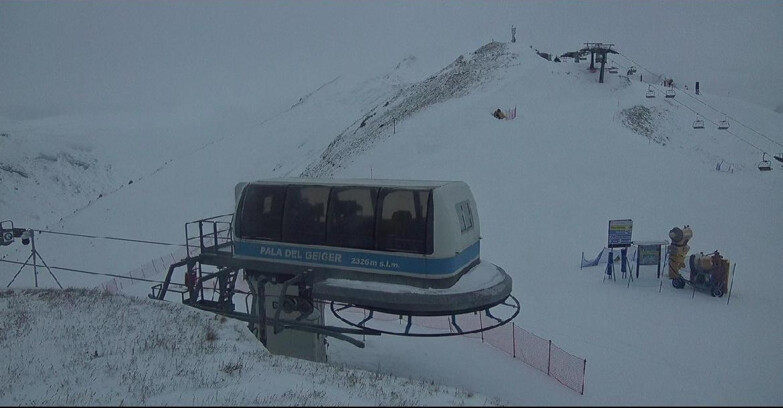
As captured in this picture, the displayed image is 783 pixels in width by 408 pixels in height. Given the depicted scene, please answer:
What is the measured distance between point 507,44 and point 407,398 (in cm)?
5743

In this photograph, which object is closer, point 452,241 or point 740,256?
point 452,241

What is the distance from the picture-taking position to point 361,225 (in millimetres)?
10391

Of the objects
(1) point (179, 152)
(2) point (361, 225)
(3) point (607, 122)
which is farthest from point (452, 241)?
(1) point (179, 152)

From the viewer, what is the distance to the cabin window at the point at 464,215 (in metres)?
10.4

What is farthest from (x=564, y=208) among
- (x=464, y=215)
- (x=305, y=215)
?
(x=305, y=215)

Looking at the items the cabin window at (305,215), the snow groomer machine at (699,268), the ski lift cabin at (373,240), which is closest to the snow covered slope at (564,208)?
the snow groomer machine at (699,268)

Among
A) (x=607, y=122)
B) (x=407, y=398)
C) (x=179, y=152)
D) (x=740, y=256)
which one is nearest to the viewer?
(x=407, y=398)

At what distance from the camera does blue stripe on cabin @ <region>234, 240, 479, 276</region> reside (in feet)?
32.4

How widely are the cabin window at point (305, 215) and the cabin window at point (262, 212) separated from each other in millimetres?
210

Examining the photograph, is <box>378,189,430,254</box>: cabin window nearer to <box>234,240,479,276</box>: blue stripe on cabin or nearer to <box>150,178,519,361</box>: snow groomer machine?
<box>150,178,519,361</box>: snow groomer machine

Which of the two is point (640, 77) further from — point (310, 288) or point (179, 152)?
point (179, 152)

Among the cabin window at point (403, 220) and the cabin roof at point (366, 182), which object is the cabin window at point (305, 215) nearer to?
the cabin roof at point (366, 182)

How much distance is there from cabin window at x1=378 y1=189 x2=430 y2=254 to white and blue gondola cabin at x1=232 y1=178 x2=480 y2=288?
2cm

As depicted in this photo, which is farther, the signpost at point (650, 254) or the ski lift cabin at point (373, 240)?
the signpost at point (650, 254)
